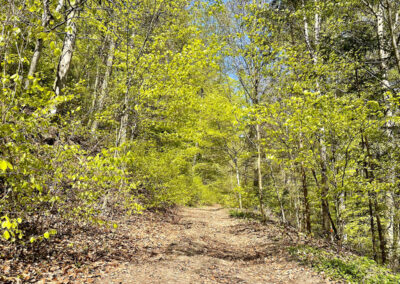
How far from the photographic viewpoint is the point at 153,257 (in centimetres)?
525

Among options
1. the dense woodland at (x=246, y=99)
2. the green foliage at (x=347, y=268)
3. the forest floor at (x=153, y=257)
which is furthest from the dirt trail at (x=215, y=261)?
the dense woodland at (x=246, y=99)

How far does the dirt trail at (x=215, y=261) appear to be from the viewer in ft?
14.4

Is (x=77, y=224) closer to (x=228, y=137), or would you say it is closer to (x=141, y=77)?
(x=141, y=77)

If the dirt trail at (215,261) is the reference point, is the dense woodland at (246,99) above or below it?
above

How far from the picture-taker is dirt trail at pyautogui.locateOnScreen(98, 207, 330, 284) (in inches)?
173

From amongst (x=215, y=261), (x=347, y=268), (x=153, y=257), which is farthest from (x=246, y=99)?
(x=153, y=257)

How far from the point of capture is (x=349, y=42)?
843 centimetres

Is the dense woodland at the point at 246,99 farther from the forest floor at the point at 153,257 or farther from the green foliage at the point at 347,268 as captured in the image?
the green foliage at the point at 347,268

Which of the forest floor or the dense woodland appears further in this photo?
the dense woodland

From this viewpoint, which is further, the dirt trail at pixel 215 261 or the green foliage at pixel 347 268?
the green foliage at pixel 347 268

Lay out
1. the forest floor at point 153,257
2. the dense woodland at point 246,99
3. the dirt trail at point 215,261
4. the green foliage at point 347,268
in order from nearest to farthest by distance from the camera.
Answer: the forest floor at point 153,257 < the dirt trail at point 215,261 < the green foliage at point 347,268 < the dense woodland at point 246,99

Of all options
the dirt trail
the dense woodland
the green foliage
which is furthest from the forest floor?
the dense woodland

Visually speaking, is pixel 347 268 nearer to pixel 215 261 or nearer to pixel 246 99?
pixel 215 261

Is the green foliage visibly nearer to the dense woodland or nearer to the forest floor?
the forest floor
